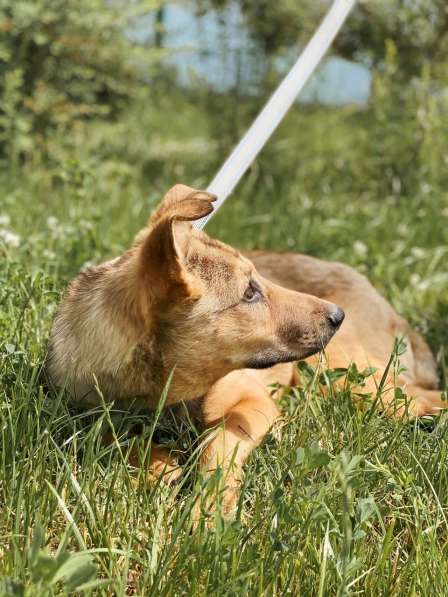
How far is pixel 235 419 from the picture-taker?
10.4 feet

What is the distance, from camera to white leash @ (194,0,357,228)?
328 centimetres

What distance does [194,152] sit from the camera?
332 inches

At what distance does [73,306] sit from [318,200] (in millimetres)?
3835

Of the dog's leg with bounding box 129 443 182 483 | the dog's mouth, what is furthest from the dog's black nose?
the dog's leg with bounding box 129 443 182 483

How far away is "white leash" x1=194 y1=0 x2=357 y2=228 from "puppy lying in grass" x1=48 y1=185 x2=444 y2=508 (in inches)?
7.4

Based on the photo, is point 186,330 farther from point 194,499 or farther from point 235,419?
point 194,499

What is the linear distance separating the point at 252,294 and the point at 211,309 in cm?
24

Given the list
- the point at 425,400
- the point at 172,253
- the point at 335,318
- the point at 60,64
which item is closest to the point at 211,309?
the point at 172,253

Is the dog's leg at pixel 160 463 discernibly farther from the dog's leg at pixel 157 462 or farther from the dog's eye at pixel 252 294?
the dog's eye at pixel 252 294

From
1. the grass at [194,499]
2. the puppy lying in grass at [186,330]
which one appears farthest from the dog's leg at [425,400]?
the puppy lying in grass at [186,330]

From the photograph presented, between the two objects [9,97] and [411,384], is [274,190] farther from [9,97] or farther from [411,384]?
[411,384]

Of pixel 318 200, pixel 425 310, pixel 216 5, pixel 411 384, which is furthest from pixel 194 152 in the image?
pixel 411 384

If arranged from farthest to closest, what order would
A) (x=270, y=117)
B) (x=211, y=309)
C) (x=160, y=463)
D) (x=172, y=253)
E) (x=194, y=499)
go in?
(x=270, y=117) → (x=211, y=309) → (x=160, y=463) → (x=172, y=253) → (x=194, y=499)

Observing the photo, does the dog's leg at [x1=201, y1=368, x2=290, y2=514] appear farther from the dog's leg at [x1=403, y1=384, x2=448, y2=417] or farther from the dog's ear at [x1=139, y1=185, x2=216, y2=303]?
the dog's leg at [x1=403, y1=384, x2=448, y2=417]
